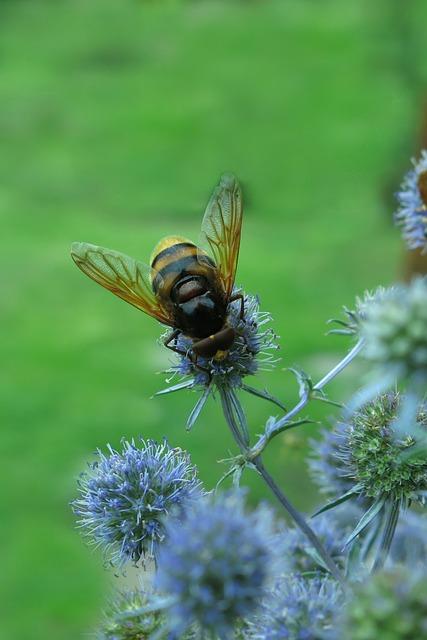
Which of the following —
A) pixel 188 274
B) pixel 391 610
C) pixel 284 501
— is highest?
pixel 188 274

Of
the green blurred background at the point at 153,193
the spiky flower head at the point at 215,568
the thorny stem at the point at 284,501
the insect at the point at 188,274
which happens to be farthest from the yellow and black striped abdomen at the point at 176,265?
the green blurred background at the point at 153,193

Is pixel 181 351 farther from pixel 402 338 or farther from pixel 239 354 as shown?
pixel 402 338

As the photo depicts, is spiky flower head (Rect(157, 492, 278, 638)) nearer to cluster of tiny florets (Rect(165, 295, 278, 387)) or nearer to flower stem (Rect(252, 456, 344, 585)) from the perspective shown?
flower stem (Rect(252, 456, 344, 585))

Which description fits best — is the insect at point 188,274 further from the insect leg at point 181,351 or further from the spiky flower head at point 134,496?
the spiky flower head at point 134,496

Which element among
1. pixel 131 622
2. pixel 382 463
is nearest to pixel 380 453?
pixel 382 463

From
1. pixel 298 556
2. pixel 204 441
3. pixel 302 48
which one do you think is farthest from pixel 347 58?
pixel 298 556

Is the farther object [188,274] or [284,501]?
[188,274]

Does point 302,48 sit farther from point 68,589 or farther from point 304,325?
point 68,589
